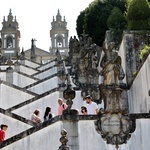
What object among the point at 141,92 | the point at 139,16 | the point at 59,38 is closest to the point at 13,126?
the point at 141,92

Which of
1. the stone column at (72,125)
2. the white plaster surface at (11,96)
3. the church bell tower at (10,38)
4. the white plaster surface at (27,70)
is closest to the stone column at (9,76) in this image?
the white plaster surface at (11,96)

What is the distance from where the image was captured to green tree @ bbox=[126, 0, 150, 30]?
23.1 m

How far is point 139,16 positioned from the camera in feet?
76.4

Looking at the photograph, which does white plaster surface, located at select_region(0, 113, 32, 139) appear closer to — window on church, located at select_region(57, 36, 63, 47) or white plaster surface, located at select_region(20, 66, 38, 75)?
white plaster surface, located at select_region(20, 66, 38, 75)

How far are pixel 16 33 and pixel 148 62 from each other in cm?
6241

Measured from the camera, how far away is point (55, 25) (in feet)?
274

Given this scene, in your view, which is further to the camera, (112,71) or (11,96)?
(11,96)

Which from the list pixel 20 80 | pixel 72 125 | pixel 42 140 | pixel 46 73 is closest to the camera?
pixel 72 125

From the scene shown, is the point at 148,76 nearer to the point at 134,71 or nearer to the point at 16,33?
the point at 134,71

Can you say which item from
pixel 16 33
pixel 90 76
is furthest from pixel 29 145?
pixel 16 33

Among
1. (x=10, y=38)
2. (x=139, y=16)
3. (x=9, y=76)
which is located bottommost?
(x=9, y=76)

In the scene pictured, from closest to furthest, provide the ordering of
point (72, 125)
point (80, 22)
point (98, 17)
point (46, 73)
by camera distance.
A: point (72, 125), point (46, 73), point (98, 17), point (80, 22)

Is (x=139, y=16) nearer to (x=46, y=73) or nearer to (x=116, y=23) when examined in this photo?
(x=116, y=23)

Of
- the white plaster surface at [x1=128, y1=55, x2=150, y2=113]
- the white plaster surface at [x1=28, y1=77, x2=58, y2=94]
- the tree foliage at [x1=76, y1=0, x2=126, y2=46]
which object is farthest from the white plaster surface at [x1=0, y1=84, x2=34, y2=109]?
the tree foliage at [x1=76, y1=0, x2=126, y2=46]
